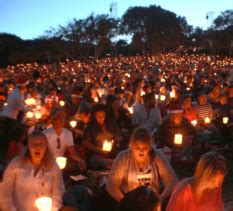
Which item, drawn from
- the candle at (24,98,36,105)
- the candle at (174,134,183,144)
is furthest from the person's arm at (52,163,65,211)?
the candle at (24,98,36,105)

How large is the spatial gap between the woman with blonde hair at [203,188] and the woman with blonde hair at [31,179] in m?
1.26

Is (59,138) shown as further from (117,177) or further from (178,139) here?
(178,139)

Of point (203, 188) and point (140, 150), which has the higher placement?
point (140, 150)

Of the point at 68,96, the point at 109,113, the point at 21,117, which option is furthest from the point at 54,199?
the point at 68,96

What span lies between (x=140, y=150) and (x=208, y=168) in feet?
3.81

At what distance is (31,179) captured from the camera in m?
4.60

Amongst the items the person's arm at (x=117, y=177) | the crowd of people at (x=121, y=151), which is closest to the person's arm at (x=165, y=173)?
the crowd of people at (x=121, y=151)

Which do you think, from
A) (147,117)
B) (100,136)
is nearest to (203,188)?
(100,136)

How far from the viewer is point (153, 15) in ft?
202

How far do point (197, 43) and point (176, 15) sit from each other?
16.3ft

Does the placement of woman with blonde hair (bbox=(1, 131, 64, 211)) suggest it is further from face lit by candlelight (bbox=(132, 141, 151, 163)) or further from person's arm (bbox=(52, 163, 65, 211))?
face lit by candlelight (bbox=(132, 141, 151, 163))

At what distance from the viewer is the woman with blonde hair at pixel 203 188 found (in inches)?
152

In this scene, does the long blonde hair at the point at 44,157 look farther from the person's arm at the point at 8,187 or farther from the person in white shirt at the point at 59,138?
the person in white shirt at the point at 59,138

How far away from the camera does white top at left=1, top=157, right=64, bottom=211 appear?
14.9ft
